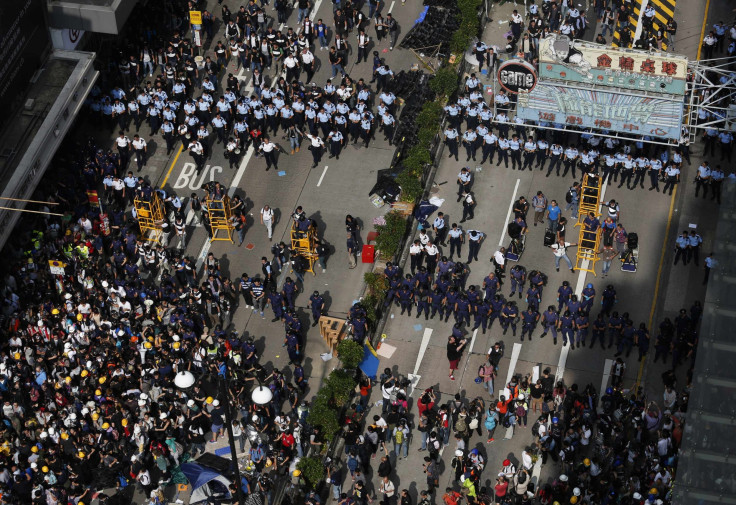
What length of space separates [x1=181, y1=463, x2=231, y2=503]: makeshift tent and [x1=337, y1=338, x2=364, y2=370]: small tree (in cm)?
616

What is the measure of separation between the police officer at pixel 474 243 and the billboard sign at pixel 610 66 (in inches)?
223

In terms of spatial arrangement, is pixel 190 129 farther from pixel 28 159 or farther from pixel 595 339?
pixel 595 339

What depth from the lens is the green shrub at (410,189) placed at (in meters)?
44.1

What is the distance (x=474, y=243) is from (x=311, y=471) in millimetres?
10805

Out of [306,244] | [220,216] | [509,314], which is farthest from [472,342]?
[220,216]

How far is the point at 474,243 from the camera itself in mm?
42719

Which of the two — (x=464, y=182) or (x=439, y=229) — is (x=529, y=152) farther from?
(x=439, y=229)

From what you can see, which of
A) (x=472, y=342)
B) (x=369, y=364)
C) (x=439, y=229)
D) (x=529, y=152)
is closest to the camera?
(x=369, y=364)

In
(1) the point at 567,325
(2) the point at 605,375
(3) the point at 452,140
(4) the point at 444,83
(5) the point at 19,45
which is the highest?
(4) the point at 444,83

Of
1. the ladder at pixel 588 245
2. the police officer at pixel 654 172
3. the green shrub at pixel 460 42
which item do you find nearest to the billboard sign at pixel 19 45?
the green shrub at pixel 460 42

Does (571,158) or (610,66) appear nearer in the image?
(610,66)

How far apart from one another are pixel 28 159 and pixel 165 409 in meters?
10.3

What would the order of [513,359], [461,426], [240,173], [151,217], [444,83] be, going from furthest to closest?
[444,83]
[240,173]
[151,217]
[513,359]
[461,426]

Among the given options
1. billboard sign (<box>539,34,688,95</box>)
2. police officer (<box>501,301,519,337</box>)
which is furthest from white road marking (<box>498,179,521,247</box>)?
billboard sign (<box>539,34,688,95</box>)
